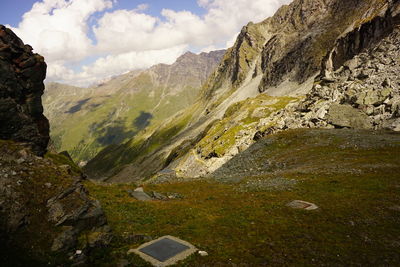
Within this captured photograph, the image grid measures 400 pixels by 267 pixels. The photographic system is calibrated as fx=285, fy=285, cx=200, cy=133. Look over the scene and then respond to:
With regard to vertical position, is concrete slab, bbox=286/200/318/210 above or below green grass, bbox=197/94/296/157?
below

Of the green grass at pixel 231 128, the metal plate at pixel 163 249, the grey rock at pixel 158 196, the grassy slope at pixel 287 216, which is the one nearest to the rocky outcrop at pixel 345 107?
the green grass at pixel 231 128

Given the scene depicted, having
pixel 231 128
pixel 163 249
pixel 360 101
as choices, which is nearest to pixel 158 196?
pixel 163 249

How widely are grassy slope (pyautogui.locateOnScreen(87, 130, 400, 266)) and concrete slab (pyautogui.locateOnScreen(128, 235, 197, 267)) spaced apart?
65 cm

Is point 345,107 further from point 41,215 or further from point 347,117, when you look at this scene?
point 41,215

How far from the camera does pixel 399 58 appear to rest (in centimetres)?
7675

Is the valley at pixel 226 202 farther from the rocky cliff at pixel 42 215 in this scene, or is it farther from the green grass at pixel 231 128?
the green grass at pixel 231 128

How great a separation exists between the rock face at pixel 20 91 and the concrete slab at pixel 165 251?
22817 mm

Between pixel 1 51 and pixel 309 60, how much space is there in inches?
6769

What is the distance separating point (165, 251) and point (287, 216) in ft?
39.7

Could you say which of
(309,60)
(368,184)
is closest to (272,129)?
(368,184)

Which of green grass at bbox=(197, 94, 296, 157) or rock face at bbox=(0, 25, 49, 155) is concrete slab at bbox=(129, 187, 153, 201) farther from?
green grass at bbox=(197, 94, 296, 157)

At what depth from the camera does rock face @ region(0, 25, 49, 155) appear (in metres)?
33.7

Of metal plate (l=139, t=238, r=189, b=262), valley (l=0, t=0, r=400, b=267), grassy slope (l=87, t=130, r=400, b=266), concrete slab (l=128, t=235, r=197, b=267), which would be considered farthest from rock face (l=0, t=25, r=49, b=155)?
metal plate (l=139, t=238, r=189, b=262)

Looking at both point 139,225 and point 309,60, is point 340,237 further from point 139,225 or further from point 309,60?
point 309,60
